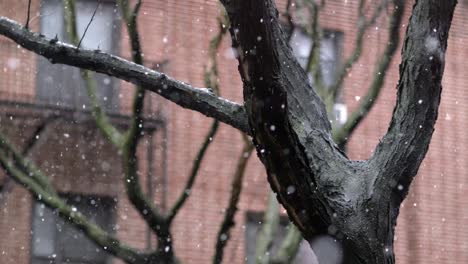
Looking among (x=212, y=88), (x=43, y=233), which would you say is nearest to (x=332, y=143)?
(x=212, y=88)

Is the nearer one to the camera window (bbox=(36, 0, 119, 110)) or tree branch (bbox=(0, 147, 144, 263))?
tree branch (bbox=(0, 147, 144, 263))

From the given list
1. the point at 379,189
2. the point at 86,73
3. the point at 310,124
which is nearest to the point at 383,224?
the point at 379,189

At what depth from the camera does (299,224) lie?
5301 mm

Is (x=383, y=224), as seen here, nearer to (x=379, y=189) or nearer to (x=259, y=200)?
(x=379, y=189)

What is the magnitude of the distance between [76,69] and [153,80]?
325 inches

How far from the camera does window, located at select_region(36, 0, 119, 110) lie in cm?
1380

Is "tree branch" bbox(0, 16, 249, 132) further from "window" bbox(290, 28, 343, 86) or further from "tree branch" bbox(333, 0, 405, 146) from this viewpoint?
"window" bbox(290, 28, 343, 86)

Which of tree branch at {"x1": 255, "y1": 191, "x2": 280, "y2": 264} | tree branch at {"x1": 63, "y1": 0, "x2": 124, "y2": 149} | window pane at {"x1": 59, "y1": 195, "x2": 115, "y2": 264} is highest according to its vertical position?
tree branch at {"x1": 63, "y1": 0, "x2": 124, "y2": 149}

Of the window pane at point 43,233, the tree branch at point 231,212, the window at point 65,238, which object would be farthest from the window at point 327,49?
the tree branch at point 231,212

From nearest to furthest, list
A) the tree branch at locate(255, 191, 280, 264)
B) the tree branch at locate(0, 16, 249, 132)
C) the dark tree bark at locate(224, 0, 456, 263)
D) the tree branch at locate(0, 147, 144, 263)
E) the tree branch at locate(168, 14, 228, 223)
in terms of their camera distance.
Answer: the dark tree bark at locate(224, 0, 456, 263)
the tree branch at locate(0, 16, 249, 132)
the tree branch at locate(0, 147, 144, 263)
the tree branch at locate(168, 14, 228, 223)
the tree branch at locate(255, 191, 280, 264)

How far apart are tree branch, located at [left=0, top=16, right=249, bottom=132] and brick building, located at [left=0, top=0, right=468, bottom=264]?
784cm

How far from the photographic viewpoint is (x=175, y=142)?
49.0 ft

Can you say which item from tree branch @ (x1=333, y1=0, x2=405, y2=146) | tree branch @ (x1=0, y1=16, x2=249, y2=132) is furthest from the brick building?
tree branch @ (x1=0, y1=16, x2=249, y2=132)

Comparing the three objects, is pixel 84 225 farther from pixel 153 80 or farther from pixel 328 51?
pixel 328 51
